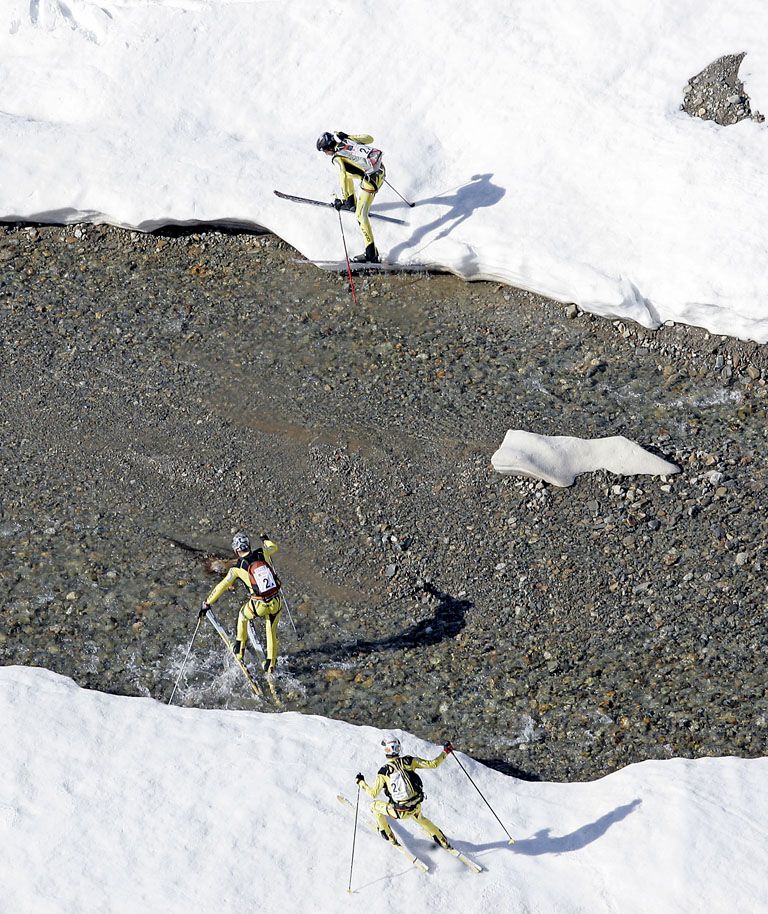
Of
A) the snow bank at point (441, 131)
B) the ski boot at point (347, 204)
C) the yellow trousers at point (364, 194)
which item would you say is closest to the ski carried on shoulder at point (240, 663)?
the yellow trousers at point (364, 194)

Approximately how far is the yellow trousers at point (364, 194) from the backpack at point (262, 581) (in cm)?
921

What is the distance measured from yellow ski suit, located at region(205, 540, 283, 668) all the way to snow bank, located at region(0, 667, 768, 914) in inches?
45.6

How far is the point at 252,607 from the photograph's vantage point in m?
16.9

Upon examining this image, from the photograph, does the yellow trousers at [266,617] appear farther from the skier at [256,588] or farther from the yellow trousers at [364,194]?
the yellow trousers at [364,194]

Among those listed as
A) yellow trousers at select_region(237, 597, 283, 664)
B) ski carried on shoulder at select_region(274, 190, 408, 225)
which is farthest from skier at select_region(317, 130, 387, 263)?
yellow trousers at select_region(237, 597, 283, 664)

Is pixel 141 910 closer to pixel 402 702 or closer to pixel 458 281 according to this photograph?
pixel 402 702

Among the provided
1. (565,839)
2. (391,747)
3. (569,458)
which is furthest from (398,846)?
(569,458)

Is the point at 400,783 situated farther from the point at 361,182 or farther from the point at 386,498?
the point at 361,182

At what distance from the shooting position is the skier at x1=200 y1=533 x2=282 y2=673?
1659cm

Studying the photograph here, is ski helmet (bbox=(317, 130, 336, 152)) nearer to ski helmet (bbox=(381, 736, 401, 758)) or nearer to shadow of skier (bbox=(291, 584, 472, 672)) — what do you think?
shadow of skier (bbox=(291, 584, 472, 672))

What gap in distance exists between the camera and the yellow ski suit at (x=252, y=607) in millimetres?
16641

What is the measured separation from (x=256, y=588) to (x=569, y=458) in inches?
257

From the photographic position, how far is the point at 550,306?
23.2 metres


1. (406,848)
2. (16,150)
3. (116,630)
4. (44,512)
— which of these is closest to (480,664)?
(406,848)
